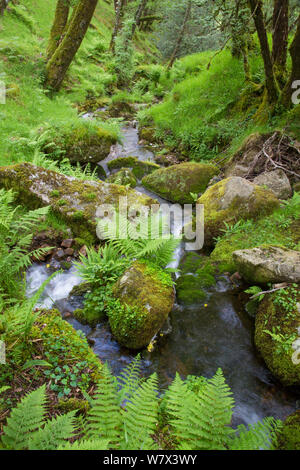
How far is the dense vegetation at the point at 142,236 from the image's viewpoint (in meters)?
2.20

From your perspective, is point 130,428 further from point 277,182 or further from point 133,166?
point 133,166

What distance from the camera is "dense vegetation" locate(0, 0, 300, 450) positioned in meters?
2.20

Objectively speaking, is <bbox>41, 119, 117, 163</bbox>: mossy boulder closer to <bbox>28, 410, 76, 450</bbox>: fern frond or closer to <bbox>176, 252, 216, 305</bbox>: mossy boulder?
<bbox>176, 252, 216, 305</bbox>: mossy boulder

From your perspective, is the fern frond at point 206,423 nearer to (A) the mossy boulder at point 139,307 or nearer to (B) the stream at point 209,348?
(B) the stream at point 209,348

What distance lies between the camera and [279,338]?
3.71 meters

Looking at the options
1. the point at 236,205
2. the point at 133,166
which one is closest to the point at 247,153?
the point at 236,205

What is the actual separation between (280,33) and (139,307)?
9377 millimetres

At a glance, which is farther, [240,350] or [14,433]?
[240,350]

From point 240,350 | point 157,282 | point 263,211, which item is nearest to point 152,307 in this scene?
point 157,282

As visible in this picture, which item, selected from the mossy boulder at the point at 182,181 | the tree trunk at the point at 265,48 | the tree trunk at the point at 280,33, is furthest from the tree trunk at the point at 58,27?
the tree trunk at the point at 280,33

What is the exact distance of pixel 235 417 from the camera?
338cm

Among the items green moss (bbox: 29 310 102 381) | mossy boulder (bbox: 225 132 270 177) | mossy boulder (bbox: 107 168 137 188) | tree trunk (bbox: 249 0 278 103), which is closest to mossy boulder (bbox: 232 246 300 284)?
green moss (bbox: 29 310 102 381)

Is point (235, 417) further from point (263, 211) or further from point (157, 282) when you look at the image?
point (263, 211)
